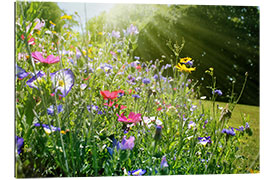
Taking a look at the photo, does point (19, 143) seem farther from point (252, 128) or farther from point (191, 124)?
point (252, 128)

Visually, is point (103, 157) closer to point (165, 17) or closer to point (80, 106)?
point (80, 106)

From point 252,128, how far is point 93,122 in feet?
3.46

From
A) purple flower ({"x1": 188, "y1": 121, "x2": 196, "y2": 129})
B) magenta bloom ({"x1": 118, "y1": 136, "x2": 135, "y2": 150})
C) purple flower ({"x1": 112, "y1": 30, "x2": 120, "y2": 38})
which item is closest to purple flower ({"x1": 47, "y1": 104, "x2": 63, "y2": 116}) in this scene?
magenta bloom ({"x1": 118, "y1": 136, "x2": 135, "y2": 150})

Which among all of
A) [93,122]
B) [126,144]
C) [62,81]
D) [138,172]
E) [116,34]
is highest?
[116,34]

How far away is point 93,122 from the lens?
3.98ft

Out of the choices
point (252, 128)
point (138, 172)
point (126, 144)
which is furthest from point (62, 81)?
point (252, 128)

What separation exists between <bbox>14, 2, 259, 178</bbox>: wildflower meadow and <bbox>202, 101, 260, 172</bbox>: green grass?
36 mm

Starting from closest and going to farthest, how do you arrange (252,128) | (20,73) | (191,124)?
(20,73)
(191,124)
(252,128)

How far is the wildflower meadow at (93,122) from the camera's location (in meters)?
1.17

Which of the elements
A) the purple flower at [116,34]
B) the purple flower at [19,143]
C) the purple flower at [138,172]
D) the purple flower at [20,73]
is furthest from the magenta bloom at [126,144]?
the purple flower at [116,34]

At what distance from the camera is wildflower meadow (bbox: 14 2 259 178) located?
1.17 m

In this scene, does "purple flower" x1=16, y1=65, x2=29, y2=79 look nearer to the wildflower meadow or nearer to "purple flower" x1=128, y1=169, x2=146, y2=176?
the wildflower meadow

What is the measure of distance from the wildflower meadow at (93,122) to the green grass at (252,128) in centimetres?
4
